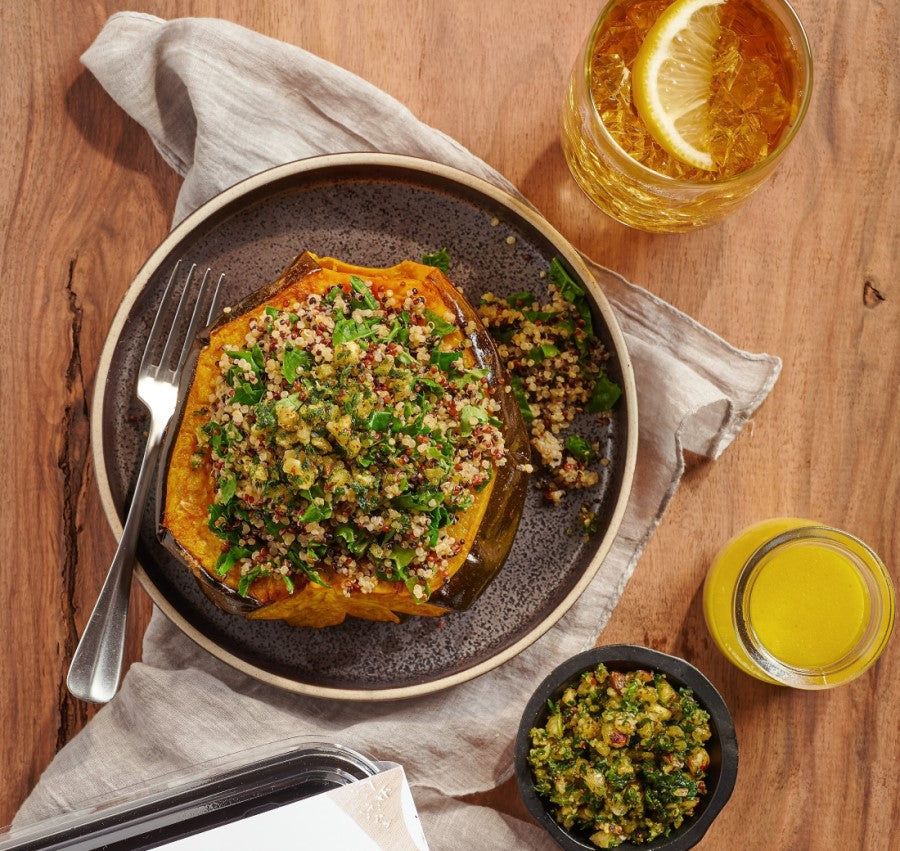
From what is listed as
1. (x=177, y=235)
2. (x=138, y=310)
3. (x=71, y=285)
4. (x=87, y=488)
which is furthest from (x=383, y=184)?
(x=87, y=488)

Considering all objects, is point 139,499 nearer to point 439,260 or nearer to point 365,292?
point 365,292

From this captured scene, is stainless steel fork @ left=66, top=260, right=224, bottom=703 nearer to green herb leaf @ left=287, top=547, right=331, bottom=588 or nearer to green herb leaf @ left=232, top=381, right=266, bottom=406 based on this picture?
green herb leaf @ left=232, top=381, right=266, bottom=406

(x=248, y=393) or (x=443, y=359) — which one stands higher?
(x=443, y=359)

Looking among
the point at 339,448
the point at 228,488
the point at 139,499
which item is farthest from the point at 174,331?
the point at 339,448

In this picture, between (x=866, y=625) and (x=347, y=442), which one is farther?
→ (x=866, y=625)

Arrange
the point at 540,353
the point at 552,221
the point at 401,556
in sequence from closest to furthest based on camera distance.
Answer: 1. the point at 401,556
2. the point at 540,353
3. the point at 552,221

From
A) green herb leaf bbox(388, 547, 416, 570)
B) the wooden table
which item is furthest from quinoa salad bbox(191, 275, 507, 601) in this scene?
the wooden table

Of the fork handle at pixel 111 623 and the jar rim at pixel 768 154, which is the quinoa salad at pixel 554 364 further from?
the fork handle at pixel 111 623
